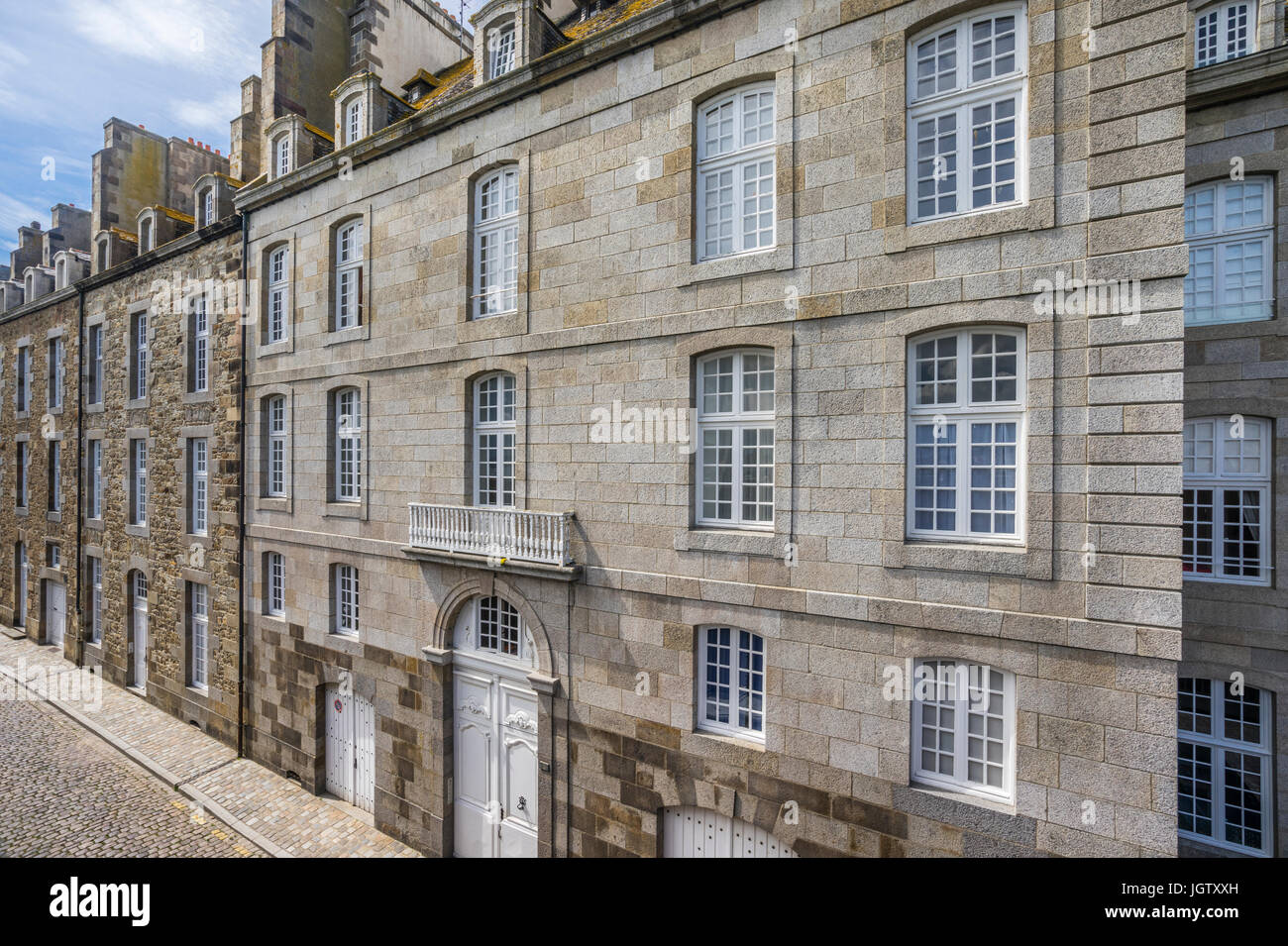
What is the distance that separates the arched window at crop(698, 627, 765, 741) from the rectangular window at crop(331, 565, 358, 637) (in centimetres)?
827

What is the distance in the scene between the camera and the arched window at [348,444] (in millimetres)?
12875

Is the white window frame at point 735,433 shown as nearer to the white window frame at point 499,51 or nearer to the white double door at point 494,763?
the white double door at point 494,763

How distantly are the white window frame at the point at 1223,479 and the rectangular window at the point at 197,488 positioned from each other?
21.4 metres

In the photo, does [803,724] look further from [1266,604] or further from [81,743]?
[81,743]

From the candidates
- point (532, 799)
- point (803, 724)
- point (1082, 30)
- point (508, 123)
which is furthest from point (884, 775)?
point (508, 123)

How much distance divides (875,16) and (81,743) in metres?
23.0

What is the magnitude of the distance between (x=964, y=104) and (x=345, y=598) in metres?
13.8

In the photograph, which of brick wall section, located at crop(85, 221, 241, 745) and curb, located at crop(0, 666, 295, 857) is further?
brick wall section, located at crop(85, 221, 241, 745)

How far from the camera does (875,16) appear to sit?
24.0ft

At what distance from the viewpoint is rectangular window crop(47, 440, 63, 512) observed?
22.2 meters

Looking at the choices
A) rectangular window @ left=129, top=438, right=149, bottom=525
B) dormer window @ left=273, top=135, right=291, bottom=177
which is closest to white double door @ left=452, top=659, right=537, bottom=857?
dormer window @ left=273, top=135, right=291, bottom=177

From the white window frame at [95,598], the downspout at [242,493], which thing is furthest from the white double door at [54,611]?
the downspout at [242,493]

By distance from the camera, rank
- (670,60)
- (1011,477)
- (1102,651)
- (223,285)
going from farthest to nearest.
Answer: (223,285) → (670,60) → (1011,477) → (1102,651)

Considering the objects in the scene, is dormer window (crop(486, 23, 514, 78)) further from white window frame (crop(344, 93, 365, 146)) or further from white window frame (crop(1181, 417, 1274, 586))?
white window frame (crop(1181, 417, 1274, 586))
